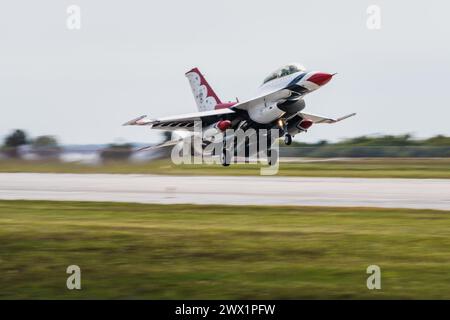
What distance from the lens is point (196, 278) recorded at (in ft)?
42.8

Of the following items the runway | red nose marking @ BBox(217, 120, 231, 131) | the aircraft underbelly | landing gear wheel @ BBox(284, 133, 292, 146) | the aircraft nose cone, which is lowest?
the runway

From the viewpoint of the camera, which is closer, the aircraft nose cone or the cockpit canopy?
the aircraft nose cone

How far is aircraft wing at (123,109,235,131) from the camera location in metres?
41.1

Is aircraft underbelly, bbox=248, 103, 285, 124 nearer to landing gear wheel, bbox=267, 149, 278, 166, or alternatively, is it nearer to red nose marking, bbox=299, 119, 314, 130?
red nose marking, bbox=299, 119, 314, 130

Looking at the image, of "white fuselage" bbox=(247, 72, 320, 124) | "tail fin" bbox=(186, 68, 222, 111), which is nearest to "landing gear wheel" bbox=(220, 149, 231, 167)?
"white fuselage" bbox=(247, 72, 320, 124)

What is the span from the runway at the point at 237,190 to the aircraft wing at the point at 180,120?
361 cm

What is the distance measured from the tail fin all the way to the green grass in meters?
25.5

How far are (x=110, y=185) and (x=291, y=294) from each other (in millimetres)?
21606

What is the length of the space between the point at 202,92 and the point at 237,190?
19020 mm

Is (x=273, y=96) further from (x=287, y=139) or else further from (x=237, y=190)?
(x=237, y=190)

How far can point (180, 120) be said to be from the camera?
41.8 m

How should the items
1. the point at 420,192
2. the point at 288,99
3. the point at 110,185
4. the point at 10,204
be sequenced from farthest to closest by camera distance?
the point at 288,99 → the point at 110,185 → the point at 420,192 → the point at 10,204

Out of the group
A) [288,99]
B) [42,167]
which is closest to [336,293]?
[288,99]

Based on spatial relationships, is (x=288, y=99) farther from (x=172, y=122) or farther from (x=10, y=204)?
(x=10, y=204)
